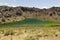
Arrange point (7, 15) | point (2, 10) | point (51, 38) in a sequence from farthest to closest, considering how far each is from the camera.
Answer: point (2, 10) < point (7, 15) < point (51, 38)

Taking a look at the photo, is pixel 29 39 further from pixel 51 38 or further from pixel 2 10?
pixel 2 10

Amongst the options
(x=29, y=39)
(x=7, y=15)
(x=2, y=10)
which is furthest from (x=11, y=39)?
(x=2, y=10)

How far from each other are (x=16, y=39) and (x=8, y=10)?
165505 millimetres

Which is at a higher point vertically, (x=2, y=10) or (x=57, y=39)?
(x=57, y=39)

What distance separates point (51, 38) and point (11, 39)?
5.73 m

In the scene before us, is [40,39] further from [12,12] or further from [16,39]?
[12,12]

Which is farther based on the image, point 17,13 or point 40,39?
point 17,13

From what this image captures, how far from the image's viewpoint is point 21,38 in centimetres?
2684

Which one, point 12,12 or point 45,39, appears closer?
point 45,39

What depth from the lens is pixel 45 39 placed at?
26.4 meters

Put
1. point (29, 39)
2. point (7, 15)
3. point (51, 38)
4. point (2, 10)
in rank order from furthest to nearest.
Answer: point (2, 10) → point (7, 15) → point (51, 38) → point (29, 39)

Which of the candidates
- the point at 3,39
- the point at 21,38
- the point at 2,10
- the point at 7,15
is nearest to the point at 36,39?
the point at 21,38

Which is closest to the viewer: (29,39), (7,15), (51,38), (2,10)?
(29,39)

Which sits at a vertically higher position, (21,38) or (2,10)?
(21,38)
